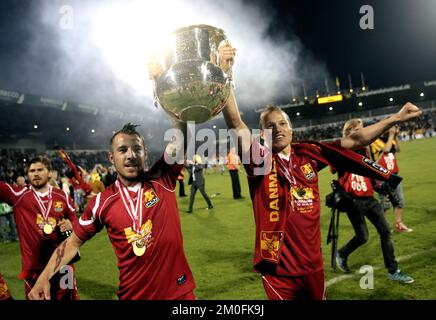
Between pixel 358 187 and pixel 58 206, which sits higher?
pixel 58 206

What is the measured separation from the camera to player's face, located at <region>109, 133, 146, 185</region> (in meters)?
2.60

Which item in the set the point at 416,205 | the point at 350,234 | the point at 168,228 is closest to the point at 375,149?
the point at 350,234

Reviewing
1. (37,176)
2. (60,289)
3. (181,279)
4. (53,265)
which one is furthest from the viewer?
(37,176)

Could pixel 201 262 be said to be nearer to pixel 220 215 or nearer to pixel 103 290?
pixel 103 290

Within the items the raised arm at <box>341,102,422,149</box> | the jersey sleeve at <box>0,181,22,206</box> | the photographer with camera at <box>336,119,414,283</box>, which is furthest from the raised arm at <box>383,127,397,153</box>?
the jersey sleeve at <box>0,181,22,206</box>

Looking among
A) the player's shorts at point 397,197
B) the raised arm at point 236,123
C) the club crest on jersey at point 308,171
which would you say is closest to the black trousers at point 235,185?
the player's shorts at point 397,197

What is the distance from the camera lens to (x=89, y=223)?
2.58 m

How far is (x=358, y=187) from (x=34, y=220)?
4.05 meters

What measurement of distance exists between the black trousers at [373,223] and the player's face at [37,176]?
156 inches

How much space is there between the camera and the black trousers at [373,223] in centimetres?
433

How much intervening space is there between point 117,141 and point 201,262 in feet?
12.5

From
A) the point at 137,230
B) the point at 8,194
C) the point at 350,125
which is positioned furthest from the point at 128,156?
the point at 350,125

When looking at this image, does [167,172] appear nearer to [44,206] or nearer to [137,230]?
[137,230]

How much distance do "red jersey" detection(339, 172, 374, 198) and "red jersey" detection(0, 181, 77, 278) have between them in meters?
3.49
